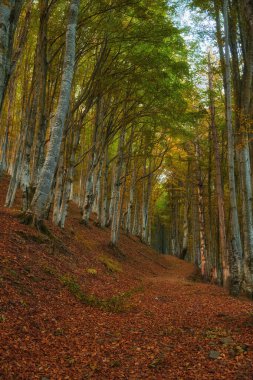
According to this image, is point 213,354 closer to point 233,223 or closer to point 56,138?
point 233,223

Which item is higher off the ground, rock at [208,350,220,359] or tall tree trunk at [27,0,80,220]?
tall tree trunk at [27,0,80,220]

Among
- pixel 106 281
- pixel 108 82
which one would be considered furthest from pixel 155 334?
pixel 108 82

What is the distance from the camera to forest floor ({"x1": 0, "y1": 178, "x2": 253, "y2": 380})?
345cm

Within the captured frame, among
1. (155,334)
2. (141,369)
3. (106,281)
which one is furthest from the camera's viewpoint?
(106,281)

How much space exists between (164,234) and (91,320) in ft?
170

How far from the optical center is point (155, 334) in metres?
4.82

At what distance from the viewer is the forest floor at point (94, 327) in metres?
3.45

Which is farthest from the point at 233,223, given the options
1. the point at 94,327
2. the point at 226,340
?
the point at 94,327

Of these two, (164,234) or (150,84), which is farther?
(164,234)

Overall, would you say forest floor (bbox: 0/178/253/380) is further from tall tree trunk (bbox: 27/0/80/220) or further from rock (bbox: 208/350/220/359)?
tall tree trunk (bbox: 27/0/80/220)

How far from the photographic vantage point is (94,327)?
16.4 ft

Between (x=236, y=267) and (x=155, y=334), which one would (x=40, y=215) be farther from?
(x=236, y=267)

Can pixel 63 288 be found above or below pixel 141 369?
above

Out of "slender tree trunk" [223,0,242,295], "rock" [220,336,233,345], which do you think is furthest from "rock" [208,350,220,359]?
"slender tree trunk" [223,0,242,295]
